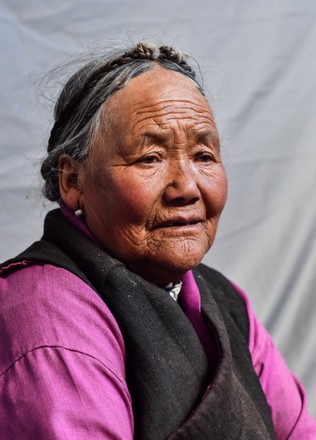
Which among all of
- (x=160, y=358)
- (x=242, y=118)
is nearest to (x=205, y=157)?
(x=160, y=358)

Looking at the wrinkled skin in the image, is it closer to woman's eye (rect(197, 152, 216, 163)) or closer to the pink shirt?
woman's eye (rect(197, 152, 216, 163))

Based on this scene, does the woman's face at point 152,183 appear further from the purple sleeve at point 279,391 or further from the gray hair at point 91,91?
the purple sleeve at point 279,391

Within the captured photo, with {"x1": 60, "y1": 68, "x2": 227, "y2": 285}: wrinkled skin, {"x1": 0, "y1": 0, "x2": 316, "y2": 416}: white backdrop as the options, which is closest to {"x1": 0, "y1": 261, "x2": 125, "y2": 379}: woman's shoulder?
{"x1": 60, "y1": 68, "x2": 227, "y2": 285}: wrinkled skin

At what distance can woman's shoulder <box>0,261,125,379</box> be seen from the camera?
1.54 m

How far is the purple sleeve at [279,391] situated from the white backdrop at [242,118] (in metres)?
0.71

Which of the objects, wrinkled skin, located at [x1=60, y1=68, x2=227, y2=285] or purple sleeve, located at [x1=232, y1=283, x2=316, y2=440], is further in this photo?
purple sleeve, located at [x1=232, y1=283, x2=316, y2=440]

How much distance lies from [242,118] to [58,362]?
151cm

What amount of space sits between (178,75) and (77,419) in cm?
86

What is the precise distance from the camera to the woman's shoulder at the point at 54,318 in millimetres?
1542

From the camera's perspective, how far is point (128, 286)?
171cm

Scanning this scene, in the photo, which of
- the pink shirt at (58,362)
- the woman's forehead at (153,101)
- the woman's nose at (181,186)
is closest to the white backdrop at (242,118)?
the woman's forehead at (153,101)

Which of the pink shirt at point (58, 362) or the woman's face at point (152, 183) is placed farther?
the woman's face at point (152, 183)

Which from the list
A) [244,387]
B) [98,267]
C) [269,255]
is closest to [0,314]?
[98,267]

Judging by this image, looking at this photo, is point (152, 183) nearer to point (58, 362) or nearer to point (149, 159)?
point (149, 159)
